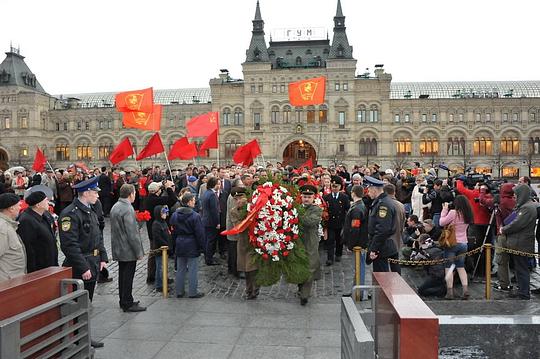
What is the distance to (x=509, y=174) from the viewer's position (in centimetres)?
5512

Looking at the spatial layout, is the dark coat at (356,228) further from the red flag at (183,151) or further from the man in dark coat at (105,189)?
the man in dark coat at (105,189)

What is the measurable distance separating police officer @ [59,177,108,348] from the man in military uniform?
3469 mm

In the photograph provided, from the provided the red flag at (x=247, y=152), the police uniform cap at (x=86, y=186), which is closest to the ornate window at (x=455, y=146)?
the red flag at (x=247, y=152)

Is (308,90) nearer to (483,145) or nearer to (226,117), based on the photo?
(226,117)

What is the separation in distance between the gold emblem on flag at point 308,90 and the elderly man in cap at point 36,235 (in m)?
12.9

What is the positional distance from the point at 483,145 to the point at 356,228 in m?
52.5

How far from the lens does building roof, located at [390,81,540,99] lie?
193 feet

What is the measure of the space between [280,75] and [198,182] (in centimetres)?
4161

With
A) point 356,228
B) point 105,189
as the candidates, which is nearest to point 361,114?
point 105,189

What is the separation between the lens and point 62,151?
203ft

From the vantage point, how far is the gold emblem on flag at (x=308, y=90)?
58.3 feet

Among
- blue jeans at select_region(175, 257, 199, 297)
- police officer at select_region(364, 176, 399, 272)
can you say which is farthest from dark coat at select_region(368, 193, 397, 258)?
blue jeans at select_region(175, 257, 199, 297)

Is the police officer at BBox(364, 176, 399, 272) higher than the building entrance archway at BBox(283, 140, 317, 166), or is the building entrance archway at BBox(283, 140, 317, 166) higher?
the building entrance archway at BBox(283, 140, 317, 166)

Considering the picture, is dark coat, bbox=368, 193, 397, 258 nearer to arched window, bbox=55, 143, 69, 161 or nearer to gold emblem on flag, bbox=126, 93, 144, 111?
gold emblem on flag, bbox=126, 93, 144, 111
